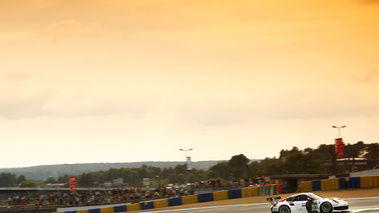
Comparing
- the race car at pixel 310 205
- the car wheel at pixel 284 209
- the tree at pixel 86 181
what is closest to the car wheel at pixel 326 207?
the race car at pixel 310 205

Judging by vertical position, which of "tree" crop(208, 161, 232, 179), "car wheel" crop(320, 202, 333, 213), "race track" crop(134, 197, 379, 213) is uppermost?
"tree" crop(208, 161, 232, 179)

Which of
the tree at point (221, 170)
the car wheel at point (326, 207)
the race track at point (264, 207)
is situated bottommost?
the race track at point (264, 207)

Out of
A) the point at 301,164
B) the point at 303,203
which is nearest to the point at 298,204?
the point at 303,203

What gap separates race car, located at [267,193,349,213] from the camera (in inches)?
1022

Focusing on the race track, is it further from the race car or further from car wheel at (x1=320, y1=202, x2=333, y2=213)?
car wheel at (x1=320, y1=202, x2=333, y2=213)

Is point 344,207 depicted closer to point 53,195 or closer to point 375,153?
point 53,195

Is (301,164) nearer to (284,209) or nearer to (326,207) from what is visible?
(284,209)

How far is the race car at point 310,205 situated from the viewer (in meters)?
26.0

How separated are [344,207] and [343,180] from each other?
59.5 feet

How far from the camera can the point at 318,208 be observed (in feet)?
85.7

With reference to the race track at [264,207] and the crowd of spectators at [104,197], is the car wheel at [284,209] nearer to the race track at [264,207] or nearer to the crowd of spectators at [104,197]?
the race track at [264,207]

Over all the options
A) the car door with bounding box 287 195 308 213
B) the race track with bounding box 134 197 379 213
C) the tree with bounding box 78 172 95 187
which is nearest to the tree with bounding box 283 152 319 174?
the race track with bounding box 134 197 379 213

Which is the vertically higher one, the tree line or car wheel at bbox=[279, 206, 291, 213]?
the tree line

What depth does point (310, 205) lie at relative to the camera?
87.0 ft
